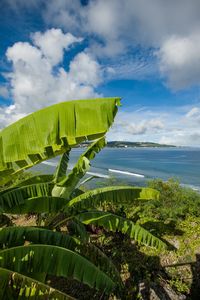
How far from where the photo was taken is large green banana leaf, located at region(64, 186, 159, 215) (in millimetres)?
5730

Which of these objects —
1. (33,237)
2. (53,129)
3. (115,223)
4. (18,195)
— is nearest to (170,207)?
(115,223)

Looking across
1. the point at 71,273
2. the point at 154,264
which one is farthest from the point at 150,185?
the point at 71,273

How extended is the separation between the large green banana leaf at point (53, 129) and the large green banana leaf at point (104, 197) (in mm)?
A: 2747

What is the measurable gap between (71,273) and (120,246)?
4.96 m

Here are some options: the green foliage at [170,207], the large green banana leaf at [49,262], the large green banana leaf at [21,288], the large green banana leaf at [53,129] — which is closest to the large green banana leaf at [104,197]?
the large green banana leaf at [49,262]

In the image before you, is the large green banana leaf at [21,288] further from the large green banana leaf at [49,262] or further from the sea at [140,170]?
the sea at [140,170]

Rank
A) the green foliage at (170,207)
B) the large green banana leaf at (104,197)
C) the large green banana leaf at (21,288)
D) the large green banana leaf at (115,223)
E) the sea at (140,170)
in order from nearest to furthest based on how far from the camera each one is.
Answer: the large green banana leaf at (21,288) < the large green banana leaf at (104,197) < the large green banana leaf at (115,223) < the green foliage at (170,207) < the sea at (140,170)

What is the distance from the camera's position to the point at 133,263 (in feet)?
25.2

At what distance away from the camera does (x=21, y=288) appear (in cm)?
341

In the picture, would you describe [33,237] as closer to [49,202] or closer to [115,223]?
[49,202]

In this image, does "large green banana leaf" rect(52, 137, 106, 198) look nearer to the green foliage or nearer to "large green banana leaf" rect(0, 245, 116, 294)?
"large green banana leaf" rect(0, 245, 116, 294)

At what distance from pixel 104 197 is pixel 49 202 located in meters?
1.55

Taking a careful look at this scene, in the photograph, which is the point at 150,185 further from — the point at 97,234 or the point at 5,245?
the point at 5,245

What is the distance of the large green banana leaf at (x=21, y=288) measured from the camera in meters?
3.38
